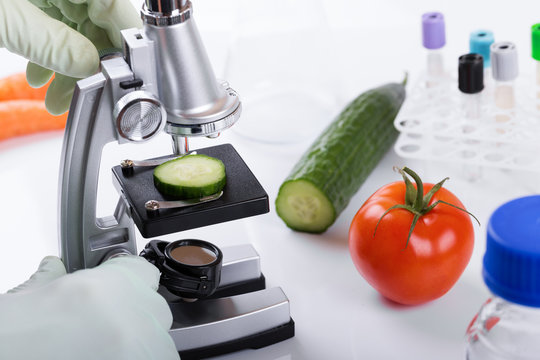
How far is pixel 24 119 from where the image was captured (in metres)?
2.11

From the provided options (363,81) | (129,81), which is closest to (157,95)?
(129,81)

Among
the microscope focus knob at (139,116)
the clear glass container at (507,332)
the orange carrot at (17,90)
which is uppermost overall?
the microscope focus knob at (139,116)

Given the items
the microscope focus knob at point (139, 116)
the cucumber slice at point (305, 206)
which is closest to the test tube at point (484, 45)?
the cucumber slice at point (305, 206)

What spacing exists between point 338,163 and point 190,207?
0.53m

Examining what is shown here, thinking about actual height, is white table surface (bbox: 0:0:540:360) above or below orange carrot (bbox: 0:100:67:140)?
below

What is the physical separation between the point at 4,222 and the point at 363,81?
0.94m

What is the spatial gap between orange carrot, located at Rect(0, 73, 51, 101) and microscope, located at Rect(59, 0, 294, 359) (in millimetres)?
922

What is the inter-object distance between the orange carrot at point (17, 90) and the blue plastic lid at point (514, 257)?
1549 millimetres

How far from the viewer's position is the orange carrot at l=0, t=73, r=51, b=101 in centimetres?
223

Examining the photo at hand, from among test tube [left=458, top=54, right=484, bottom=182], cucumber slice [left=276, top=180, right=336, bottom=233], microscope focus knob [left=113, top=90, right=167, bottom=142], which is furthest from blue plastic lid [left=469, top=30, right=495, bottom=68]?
microscope focus knob [left=113, top=90, right=167, bottom=142]

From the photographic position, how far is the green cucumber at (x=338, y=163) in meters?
1.70

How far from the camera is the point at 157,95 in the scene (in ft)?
4.08

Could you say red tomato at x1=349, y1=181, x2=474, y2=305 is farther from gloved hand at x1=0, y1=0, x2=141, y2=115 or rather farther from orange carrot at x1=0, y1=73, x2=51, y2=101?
orange carrot at x1=0, y1=73, x2=51, y2=101

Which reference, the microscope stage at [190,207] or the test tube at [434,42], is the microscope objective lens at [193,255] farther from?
the test tube at [434,42]
